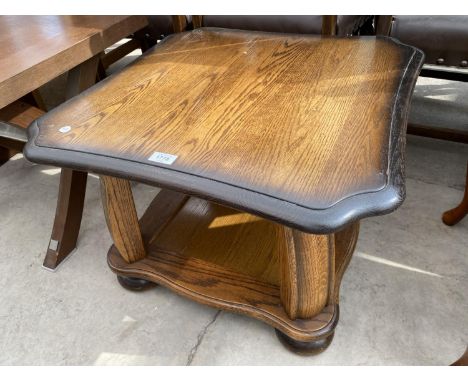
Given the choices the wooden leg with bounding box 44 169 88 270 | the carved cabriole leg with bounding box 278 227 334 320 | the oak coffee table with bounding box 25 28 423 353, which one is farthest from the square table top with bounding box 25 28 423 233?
the wooden leg with bounding box 44 169 88 270

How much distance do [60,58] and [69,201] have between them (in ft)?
1.38

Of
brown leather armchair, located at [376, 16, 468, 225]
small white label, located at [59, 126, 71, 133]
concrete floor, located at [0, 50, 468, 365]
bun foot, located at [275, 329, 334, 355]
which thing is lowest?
concrete floor, located at [0, 50, 468, 365]

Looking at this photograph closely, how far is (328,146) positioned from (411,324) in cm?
62

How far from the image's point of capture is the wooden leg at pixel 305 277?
84 centimetres

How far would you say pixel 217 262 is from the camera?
1.14 metres

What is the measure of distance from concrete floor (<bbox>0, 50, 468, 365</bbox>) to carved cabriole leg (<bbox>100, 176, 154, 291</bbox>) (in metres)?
0.15

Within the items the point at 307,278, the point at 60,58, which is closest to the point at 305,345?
the point at 307,278

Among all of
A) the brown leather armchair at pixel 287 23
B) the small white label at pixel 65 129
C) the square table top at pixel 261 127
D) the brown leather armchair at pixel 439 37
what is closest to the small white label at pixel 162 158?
the square table top at pixel 261 127

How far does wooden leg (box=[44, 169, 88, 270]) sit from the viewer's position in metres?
1.32

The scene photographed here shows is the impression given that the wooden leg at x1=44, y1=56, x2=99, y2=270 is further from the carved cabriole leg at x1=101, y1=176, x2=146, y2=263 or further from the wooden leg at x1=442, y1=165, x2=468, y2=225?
the wooden leg at x1=442, y1=165, x2=468, y2=225

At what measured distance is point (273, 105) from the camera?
0.90 meters

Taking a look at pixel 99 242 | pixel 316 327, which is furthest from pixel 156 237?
pixel 316 327

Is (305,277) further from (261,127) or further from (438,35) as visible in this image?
(438,35)

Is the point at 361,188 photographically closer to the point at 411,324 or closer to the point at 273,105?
the point at 273,105
